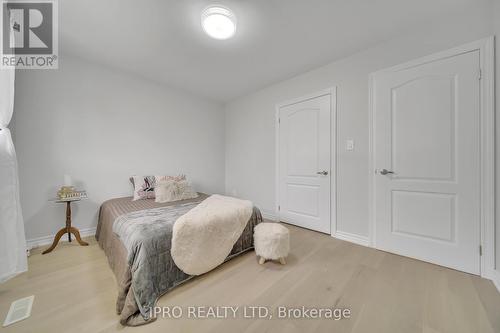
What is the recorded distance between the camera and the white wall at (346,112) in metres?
1.73

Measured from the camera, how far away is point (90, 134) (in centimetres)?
248

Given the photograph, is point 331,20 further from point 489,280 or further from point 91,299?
point 91,299

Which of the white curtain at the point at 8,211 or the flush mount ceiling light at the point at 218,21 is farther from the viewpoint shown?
the flush mount ceiling light at the point at 218,21

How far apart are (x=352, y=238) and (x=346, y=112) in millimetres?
1581

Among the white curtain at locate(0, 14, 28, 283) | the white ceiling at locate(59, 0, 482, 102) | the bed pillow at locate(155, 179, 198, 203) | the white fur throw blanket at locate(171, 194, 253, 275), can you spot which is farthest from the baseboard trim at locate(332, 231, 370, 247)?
the white curtain at locate(0, 14, 28, 283)

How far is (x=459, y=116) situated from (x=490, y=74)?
356mm

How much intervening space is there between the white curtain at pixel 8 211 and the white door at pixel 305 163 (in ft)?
9.28

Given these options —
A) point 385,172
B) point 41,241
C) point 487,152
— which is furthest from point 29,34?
point 487,152

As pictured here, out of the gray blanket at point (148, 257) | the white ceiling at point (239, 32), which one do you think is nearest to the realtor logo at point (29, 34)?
the white ceiling at point (239, 32)

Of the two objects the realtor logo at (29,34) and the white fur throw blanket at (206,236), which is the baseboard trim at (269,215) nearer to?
the white fur throw blanket at (206,236)

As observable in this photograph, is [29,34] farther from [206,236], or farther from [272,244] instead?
[272,244]

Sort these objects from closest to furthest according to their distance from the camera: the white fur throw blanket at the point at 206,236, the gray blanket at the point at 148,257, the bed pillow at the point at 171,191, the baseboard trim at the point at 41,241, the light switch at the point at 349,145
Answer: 1. the gray blanket at the point at 148,257
2. the white fur throw blanket at the point at 206,236
3. the baseboard trim at the point at 41,241
4. the light switch at the point at 349,145
5. the bed pillow at the point at 171,191

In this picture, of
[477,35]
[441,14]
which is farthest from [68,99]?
[477,35]

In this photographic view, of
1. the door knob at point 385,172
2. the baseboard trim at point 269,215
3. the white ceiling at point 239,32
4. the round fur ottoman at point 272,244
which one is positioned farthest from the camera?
the baseboard trim at point 269,215
